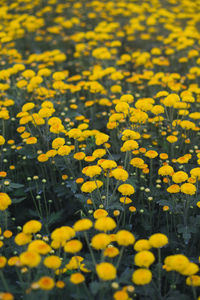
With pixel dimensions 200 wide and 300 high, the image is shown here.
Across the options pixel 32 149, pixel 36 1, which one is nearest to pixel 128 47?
pixel 36 1

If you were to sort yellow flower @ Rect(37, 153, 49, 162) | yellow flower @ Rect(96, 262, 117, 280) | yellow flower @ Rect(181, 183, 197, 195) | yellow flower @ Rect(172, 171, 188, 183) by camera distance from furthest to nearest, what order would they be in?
1. yellow flower @ Rect(37, 153, 49, 162)
2. yellow flower @ Rect(172, 171, 188, 183)
3. yellow flower @ Rect(181, 183, 197, 195)
4. yellow flower @ Rect(96, 262, 117, 280)

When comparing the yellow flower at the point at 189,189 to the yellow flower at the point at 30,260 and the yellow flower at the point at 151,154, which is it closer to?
the yellow flower at the point at 151,154

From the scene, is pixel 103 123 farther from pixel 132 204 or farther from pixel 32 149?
pixel 132 204

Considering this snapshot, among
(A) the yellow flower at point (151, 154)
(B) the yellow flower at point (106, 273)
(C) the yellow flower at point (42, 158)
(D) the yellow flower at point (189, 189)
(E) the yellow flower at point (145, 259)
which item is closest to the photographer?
(B) the yellow flower at point (106, 273)

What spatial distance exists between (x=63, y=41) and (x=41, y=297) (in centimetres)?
632

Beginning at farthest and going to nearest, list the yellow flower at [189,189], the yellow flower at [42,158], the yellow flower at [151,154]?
the yellow flower at [42,158] < the yellow flower at [151,154] < the yellow flower at [189,189]

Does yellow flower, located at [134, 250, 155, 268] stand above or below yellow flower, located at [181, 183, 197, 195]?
above

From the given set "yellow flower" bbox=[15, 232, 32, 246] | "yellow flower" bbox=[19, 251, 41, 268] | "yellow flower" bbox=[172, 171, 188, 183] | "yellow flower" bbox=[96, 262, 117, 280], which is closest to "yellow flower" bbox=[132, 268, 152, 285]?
"yellow flower" bbox=[96, 262, 117, 280]

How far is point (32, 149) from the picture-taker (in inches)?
147

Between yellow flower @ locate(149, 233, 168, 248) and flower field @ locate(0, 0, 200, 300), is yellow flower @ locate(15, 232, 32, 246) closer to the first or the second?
flower field @ locate(0, 0, 200, 300)

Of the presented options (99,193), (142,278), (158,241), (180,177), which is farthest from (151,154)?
(142,278)

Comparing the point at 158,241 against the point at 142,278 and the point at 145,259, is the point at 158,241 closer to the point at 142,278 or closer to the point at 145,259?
the point at 145,259

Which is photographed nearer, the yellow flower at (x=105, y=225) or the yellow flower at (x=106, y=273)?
the yellow flower at (x=106, y=273)

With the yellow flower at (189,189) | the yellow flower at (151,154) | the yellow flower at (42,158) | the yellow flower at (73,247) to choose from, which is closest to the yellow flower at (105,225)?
the yellow flower at (73,247)
